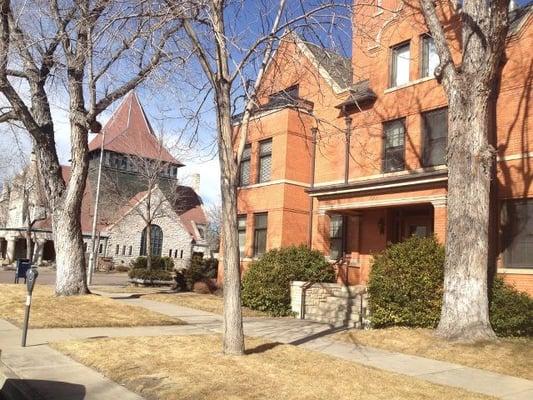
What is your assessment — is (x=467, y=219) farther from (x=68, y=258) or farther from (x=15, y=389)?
(x=68, y=258)

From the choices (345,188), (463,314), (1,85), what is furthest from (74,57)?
(463,314)

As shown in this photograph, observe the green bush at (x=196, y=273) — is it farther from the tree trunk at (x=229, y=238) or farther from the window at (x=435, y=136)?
the tree trunk at (x=229, y=238)

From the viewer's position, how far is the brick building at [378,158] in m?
15.0

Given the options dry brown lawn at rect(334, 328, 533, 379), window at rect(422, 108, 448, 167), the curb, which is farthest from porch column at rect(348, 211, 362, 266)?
the curb

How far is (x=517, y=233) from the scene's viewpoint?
586 inches

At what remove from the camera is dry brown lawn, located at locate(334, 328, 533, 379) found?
968 cm

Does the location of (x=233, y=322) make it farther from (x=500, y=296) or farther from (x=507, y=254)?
(x=507, y=254)

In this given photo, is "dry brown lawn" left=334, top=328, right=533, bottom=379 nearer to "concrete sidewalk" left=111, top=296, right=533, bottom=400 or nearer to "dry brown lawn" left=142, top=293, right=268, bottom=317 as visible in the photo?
"concrete sidewalk" left=111, top=296, right=533, bottom=400

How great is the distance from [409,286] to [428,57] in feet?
27.1

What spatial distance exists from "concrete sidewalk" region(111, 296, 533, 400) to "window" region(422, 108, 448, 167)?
617 centimetres

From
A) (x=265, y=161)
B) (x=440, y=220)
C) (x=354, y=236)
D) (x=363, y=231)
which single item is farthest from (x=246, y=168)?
(x=440, y=220)

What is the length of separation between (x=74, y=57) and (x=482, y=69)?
1074 centimetres

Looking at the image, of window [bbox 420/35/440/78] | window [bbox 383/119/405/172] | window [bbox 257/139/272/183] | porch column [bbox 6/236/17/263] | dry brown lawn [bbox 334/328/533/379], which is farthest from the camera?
porch column [bbox 6/236/17/263]

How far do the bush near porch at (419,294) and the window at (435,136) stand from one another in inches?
137
